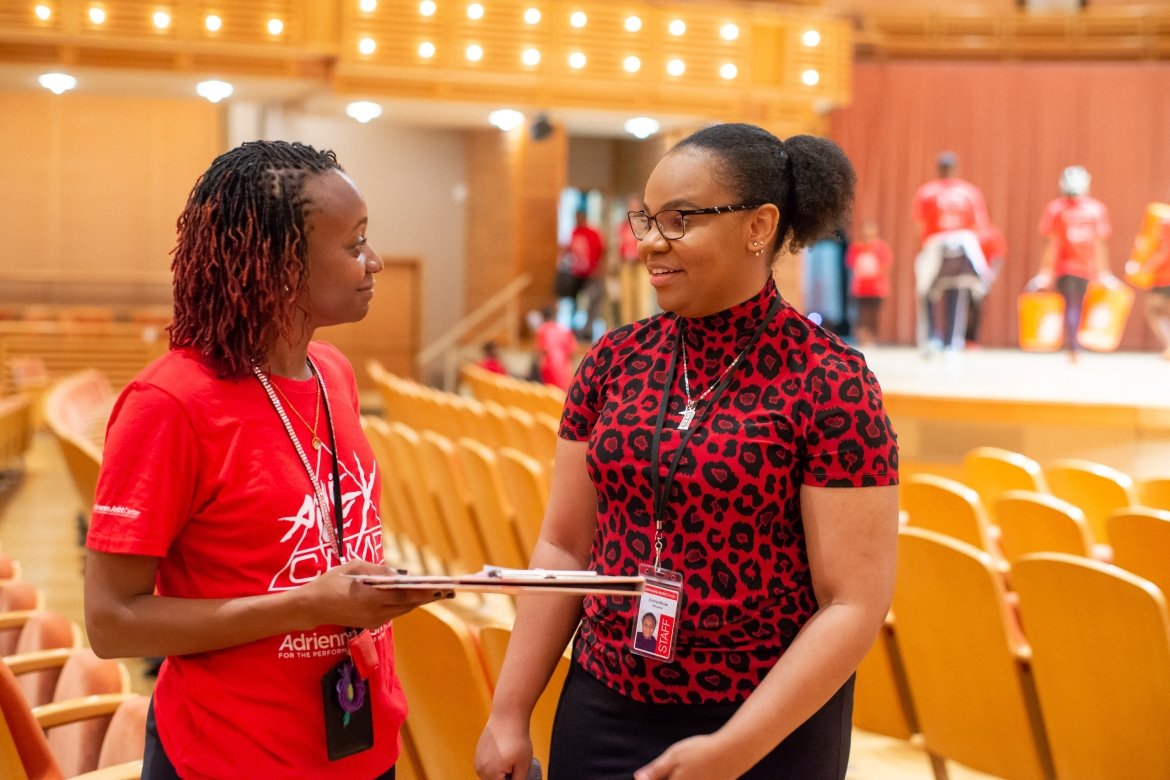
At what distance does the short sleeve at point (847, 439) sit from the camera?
1.40 m

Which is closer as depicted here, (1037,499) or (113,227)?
(1037,499)

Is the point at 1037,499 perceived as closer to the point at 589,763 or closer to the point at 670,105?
the point at 589,763

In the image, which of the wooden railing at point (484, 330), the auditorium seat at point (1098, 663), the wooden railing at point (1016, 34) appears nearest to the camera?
the auditorium seat at point (1098, 663)

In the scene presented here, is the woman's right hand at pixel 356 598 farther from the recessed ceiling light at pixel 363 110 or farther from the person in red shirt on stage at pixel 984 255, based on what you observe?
the recessed ceiling light at pixel 363 110

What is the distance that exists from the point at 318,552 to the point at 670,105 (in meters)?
9.94

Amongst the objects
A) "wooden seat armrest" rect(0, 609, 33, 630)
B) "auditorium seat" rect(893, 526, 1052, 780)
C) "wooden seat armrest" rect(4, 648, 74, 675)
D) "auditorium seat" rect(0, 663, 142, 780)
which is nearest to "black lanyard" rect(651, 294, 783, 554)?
"auditorium seat" rect(0, 663, 142, 780)

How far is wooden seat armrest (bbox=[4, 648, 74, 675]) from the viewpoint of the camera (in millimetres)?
2371

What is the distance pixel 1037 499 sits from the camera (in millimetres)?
3287

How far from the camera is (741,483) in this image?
1.41 meters

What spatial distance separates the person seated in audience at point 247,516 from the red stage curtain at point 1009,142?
44.9ft

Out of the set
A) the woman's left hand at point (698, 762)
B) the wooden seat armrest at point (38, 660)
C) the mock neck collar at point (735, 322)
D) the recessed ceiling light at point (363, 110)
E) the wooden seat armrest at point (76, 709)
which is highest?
the recessed ceiling light at point (363, 110)

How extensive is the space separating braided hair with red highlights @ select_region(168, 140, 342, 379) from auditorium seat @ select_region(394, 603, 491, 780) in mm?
701

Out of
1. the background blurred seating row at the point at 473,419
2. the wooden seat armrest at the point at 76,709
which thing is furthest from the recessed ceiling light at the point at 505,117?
the wooden seat armrest at the point at 76,709

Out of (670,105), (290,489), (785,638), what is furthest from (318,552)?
(670,105)
